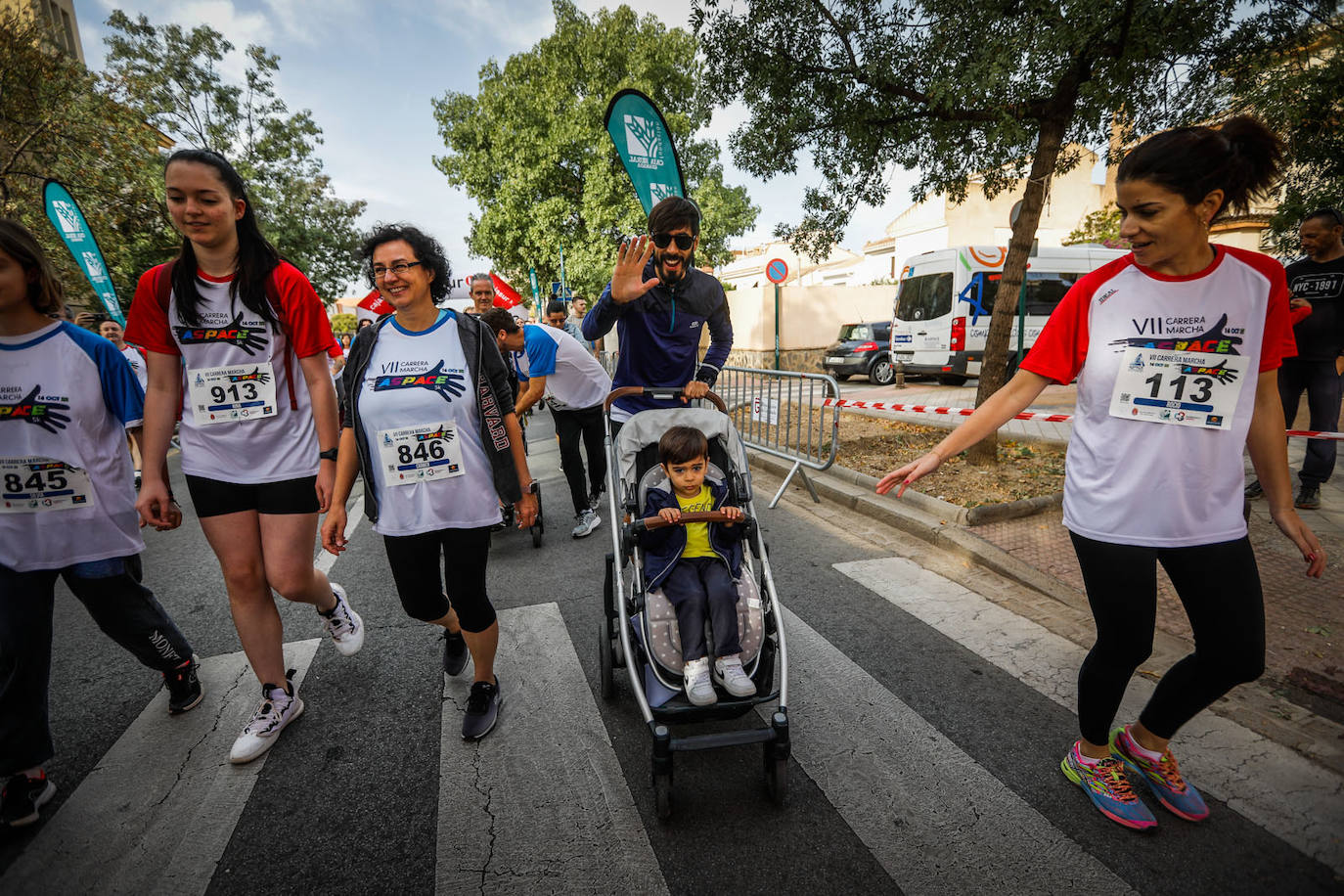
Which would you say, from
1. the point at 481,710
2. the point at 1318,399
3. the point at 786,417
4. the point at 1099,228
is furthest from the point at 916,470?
the point at 1099,228

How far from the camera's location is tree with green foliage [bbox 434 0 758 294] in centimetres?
2044

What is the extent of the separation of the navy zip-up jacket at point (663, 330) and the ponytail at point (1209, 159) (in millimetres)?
1896

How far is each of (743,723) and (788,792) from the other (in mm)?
391

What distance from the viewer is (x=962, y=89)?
15.1ft

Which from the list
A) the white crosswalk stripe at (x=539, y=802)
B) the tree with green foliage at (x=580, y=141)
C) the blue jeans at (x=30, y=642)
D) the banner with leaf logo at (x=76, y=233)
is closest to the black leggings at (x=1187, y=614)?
the white crosswalk stripe at (x=539, y=802)

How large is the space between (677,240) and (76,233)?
36.4ft

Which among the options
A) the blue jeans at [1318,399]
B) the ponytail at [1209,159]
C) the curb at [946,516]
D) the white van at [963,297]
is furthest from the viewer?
the white van at [963,297]

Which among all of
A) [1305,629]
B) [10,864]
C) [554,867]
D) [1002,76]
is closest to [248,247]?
[10,864]

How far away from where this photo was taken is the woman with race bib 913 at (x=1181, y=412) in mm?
1814

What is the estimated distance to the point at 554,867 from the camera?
1933mm

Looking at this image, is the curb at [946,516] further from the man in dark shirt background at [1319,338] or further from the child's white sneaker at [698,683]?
the child's white sneaker at [698,683]

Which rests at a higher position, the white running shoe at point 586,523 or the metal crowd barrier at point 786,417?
the metal crowd barrier at point 786,417

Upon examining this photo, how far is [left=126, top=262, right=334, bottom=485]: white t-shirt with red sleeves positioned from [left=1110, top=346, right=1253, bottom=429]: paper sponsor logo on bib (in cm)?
283

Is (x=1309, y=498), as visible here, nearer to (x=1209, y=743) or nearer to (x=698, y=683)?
(x=1209, y=743)
